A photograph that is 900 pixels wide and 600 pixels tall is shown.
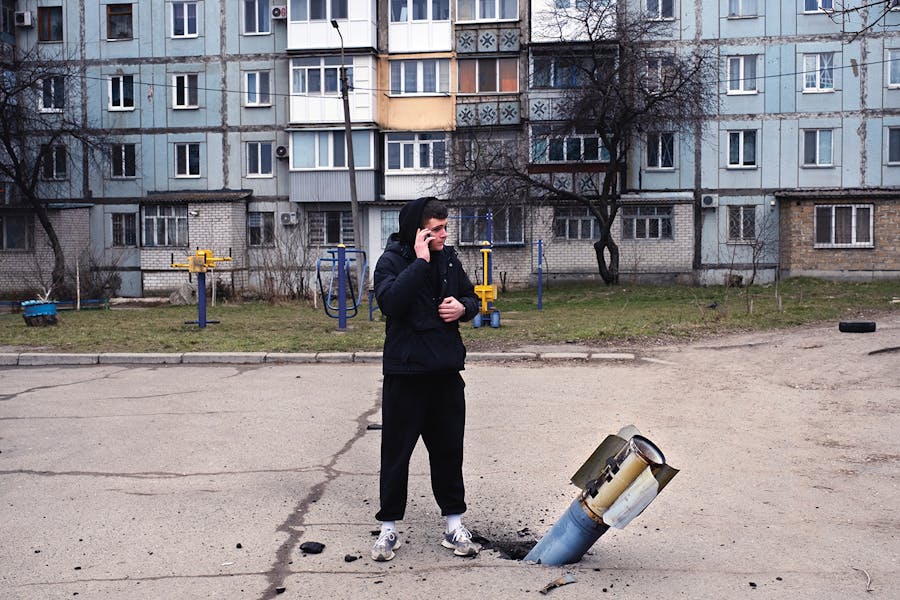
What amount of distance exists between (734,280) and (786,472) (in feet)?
99.9

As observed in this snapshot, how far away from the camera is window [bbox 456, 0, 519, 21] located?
40.4m

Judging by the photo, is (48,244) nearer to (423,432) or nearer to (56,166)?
(56,166)

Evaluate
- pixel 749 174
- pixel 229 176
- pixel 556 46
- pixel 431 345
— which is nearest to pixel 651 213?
pixel 749 174

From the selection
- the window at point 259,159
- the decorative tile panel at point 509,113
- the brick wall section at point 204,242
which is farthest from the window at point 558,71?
the brick wall section at point 204,242

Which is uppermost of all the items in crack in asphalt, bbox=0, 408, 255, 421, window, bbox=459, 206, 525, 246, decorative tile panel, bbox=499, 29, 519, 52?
decorative tile panel, bbox=499, 29, 519, 52

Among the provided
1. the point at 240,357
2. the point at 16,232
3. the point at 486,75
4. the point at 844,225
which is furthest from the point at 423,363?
the point at 16,232

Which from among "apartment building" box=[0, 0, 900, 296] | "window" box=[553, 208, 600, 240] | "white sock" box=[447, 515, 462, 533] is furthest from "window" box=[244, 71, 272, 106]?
"white sock" box=[447, 515, 462, 533]

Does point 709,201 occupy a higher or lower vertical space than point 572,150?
lower

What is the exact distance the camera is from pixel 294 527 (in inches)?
221

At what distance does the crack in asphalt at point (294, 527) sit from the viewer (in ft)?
15.3

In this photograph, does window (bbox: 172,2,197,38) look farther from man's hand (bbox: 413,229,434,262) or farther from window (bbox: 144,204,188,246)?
man's hand (bbox: 413,229,434,262)

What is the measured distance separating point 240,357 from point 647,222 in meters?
28.4

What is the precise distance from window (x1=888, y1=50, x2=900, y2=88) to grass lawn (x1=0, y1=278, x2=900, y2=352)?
1289 centimetres

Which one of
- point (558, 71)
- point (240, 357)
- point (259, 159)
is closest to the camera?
point (240, 357)
